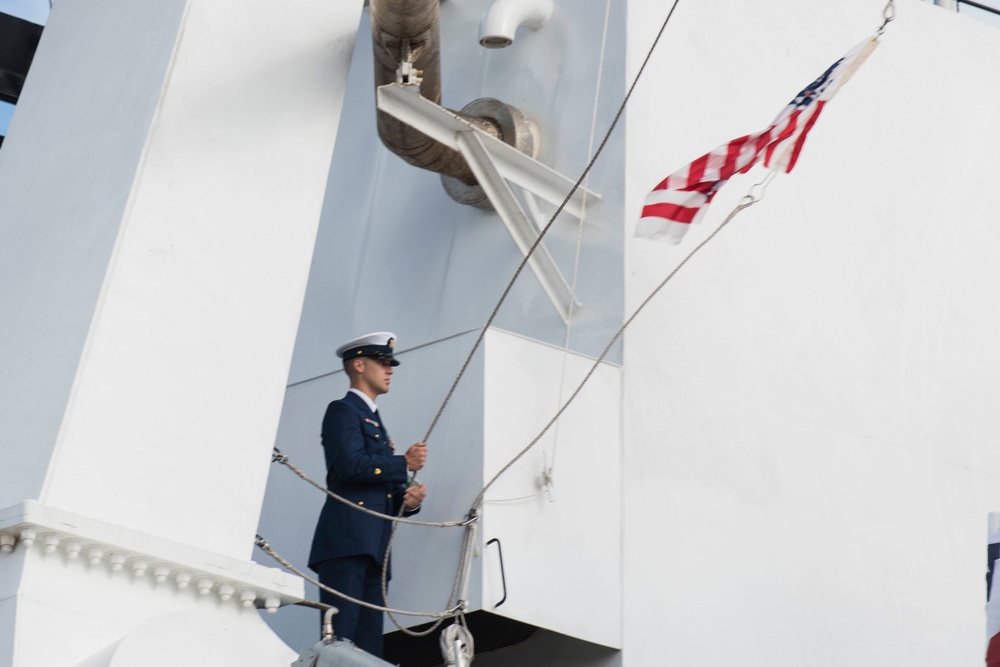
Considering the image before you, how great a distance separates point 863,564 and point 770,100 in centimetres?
280

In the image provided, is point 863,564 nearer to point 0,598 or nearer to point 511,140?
point 511,140

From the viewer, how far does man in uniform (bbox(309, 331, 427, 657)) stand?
6.52 metres

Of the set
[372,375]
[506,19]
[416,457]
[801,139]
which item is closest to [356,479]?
[416,457]

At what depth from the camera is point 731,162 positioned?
22.0 feet

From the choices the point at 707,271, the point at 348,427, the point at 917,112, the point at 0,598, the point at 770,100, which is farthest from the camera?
the point at 917,112

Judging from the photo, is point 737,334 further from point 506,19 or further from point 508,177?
point 506,19

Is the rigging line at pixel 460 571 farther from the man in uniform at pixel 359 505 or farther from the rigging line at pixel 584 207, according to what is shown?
the rigging line at pixel 584 207

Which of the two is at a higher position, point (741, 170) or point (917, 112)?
point (917, 112)

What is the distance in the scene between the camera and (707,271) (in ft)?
26.5

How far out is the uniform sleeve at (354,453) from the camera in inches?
255

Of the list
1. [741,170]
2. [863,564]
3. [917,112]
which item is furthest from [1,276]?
[917,112]

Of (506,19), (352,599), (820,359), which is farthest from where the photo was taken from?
(506,19)

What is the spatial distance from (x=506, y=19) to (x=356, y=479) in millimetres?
3208

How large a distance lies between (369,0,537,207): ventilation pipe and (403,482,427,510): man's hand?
1994 millimetres
